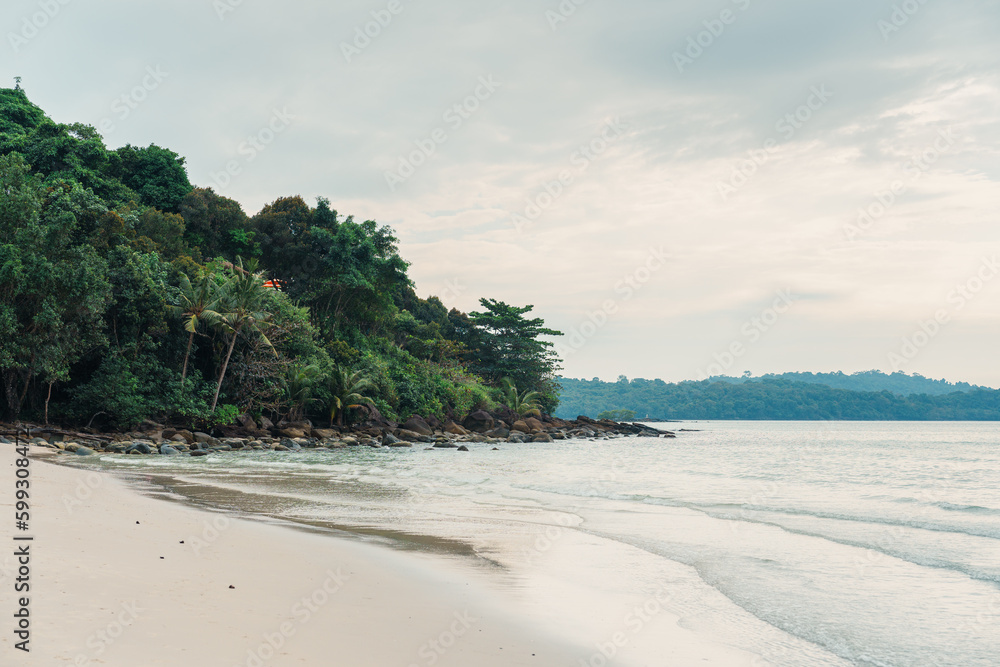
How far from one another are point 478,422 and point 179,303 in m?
23.4

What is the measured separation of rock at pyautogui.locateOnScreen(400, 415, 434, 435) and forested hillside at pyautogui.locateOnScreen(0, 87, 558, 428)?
1.33 meters

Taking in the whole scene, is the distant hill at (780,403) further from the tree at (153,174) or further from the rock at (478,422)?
the tree at (153,174)

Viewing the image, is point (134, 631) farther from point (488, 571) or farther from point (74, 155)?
point (74, 155)

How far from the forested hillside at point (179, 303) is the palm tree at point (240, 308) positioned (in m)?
0.08

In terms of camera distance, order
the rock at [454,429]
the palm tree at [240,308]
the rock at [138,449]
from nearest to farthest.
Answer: the rock at [138,449], the palm tree at [240,308], the rock at [454,429]

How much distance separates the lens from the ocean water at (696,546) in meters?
5.22

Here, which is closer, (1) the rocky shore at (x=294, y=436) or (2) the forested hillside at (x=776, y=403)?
(1) the rocky shore at (x=294, y=436)

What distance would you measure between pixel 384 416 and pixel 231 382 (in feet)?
34.9

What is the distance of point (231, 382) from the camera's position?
31.6 metres

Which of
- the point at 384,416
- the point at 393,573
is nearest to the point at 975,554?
the point at 393,573

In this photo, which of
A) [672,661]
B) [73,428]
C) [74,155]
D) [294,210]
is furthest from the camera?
[294,210]

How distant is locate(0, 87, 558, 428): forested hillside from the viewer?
2183 centimetres

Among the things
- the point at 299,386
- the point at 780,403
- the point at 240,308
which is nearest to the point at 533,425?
the point at 299,386

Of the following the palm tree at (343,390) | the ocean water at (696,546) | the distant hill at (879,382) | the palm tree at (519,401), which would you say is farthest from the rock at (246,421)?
the distant hill at (879,382)
